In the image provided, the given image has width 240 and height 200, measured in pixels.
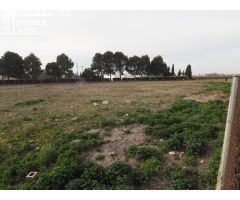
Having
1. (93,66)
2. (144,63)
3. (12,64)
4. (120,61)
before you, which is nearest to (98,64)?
(93,66)

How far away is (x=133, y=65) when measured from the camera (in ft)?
259

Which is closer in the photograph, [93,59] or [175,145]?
[175,145]

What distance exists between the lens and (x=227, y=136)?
240cm

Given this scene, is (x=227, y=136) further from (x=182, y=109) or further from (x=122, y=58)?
(x=122, y=58)

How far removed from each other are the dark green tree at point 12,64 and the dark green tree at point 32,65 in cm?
203

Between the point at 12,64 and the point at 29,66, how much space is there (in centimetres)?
488

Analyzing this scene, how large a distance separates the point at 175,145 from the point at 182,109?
4.27m

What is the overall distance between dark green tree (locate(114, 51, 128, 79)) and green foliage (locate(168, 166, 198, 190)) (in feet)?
239

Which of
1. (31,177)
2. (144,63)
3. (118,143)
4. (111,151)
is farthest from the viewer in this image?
(144,63)

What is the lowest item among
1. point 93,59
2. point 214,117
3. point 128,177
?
point 128,177

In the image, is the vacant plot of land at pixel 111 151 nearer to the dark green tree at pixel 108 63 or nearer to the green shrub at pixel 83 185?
the green shrub at pixel 83 185

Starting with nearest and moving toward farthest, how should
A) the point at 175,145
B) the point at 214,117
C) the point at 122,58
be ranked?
the point at 175,145
the point at 214,117
the point at 122,58

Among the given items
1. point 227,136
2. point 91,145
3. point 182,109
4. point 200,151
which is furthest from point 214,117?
point 227,136

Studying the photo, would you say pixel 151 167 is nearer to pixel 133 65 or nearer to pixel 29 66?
pixel 29 66
